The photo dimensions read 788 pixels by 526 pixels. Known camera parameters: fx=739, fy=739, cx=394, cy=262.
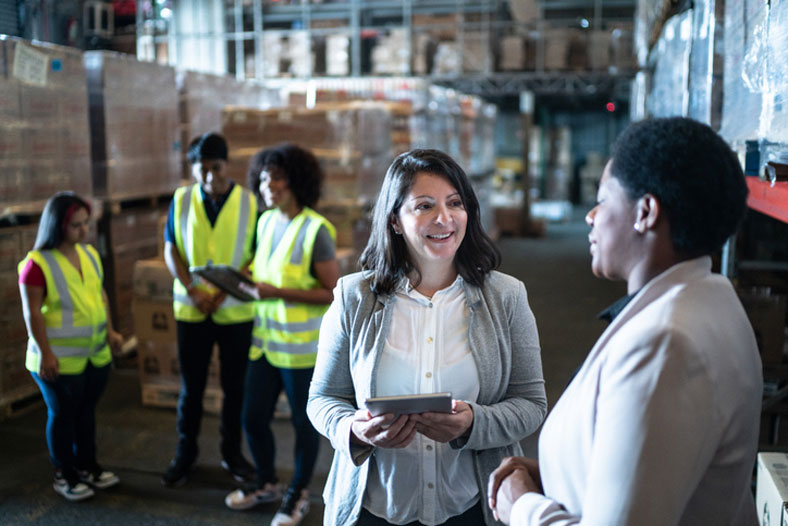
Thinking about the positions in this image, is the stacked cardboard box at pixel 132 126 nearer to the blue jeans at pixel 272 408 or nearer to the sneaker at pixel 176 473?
the sneaker at pixel 176 473

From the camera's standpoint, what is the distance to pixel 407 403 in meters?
1.72

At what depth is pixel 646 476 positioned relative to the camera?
3.48 ft

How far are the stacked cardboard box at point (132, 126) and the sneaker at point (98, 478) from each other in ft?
9.18

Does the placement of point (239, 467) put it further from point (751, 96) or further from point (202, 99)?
point (202, 99)

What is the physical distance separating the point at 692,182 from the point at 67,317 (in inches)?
135

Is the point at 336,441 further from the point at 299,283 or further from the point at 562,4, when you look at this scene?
the point at 562,4

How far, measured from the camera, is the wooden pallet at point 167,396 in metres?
5.06

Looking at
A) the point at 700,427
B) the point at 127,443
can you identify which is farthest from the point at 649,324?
the point at 127,443

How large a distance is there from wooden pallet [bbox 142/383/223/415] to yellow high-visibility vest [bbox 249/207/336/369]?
5.58 ft

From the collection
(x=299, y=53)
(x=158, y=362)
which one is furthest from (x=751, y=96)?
(x=299, y=53)

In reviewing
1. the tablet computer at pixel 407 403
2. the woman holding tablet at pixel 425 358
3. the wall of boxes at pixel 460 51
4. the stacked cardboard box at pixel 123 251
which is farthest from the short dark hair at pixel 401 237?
the wall of boxes at pixel 460 51

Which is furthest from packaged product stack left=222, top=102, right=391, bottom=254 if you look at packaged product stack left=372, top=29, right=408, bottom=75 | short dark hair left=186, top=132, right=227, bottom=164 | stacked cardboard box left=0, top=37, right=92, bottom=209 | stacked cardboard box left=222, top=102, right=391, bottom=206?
packaged product stack left=372, top=29, right=408, bottom=75

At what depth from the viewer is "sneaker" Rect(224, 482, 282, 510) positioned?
12.3ft

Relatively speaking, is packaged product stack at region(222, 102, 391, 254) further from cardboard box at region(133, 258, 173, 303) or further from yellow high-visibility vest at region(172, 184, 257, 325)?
yellow high-visibility vest at region(172, 184, 257, 325)
